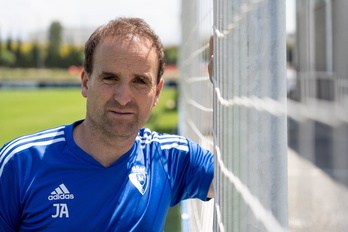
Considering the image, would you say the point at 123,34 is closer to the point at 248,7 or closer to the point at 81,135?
the point at 81,135

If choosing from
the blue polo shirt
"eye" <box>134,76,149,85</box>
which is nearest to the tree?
the blue polo shirt

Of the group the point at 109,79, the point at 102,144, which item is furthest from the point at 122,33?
the point at 102,144

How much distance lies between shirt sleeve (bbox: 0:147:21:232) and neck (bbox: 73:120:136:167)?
10.1 inches

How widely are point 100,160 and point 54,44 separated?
6610 cm

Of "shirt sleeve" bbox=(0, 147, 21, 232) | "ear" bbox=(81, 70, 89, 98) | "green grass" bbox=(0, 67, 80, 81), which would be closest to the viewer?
"shirt sleeve" bbox=(0, 147, 21, 232)

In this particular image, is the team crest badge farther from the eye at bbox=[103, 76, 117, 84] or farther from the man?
the eye at bbox=[103, 76, 117, 84]

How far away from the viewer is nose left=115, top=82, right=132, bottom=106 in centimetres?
175

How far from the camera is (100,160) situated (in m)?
1.85

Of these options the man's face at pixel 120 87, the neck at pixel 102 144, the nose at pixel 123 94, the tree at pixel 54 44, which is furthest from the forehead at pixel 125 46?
the tree at pixel 54 44

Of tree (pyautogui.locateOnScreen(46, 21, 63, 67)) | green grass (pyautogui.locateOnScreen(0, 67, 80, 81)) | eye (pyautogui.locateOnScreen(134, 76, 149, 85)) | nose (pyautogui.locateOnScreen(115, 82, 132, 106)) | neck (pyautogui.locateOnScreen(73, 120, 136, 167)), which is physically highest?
tree (pyautogui.locateOnScreen(46, 21, 63, 67))

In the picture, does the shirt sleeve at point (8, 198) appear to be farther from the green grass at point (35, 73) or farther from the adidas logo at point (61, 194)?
the green grass at point (35, 73)

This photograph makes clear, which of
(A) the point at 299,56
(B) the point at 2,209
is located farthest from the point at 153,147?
(A) the point at 299,56

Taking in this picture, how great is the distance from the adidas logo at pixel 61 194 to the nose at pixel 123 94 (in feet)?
1.09

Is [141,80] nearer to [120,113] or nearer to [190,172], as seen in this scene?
[120,113]
